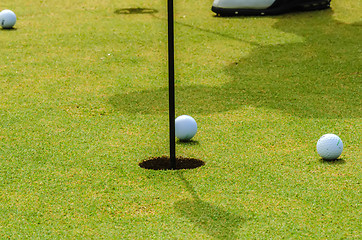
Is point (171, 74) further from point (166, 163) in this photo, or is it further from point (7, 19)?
point (7, 19)

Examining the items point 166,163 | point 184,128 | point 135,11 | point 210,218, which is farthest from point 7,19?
point 210,218

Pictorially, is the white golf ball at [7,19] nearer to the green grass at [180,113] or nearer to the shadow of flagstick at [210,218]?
the green grass at [180,113]

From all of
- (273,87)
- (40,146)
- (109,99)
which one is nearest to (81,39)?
(109,99)

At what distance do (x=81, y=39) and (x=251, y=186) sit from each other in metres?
7.81

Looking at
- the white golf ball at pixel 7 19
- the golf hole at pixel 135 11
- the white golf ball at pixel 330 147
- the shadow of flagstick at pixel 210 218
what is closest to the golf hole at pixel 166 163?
the shadow of flagstick at pixel 210 218

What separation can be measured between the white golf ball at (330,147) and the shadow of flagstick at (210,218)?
65.2 inches

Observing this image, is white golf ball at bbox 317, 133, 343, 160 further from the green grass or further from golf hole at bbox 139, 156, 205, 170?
golf hole at bbox 139, 156, 205, 170

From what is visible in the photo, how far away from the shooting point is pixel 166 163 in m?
6.34

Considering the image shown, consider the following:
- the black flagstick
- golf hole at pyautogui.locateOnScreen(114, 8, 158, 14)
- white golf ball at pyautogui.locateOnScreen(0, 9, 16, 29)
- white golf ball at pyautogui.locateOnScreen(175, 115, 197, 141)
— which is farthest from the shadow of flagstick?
golf hole at pyautogui.locateOnScreen(114, 8, 158, 14)

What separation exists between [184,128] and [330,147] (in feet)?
5.64

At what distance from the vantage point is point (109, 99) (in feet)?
28.7

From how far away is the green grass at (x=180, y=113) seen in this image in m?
5.07

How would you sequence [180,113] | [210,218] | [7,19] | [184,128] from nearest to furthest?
[210,218]
[184,128]
[180,113]
[7,19]

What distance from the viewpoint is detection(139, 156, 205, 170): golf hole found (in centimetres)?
623
